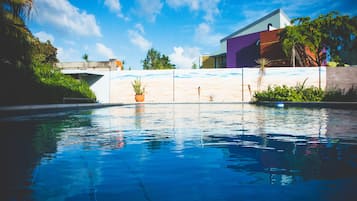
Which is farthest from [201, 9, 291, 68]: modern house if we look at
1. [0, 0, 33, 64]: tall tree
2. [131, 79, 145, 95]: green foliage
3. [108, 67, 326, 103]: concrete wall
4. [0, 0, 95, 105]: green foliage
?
[0, 0, 33, 64]: tall tree

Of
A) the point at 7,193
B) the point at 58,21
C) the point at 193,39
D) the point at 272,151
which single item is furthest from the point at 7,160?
the point at 193,39

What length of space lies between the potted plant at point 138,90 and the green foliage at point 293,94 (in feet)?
29.3

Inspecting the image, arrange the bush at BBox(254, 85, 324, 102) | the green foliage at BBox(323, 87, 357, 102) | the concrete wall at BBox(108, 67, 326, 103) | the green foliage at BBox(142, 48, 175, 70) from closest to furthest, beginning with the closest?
the green foliage at BBox(323, 87, 357, 102)
the bush at BBox(254, 85, 324, 102)
the concrete wall at BBox(108, 67, 326, 103)
the green foliage at BBox(142, 48, 175, 70)

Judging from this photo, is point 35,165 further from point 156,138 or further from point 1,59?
point 1,59

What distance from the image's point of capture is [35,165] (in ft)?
9.08

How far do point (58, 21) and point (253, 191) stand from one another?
26.0 meters

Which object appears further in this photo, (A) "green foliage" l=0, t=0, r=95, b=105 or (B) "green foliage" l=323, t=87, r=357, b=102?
(B) "green foliage" l=323, t=87, r=357, b=102

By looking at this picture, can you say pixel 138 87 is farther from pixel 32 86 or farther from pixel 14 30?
pixel 14 30

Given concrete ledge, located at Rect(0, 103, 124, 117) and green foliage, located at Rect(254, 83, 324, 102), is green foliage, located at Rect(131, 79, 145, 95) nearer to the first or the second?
green foliage, located at Rect(254, 83, 324, 102)

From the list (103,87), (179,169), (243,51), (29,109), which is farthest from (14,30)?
(243,51)

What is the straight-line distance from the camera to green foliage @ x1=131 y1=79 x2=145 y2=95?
2217cm

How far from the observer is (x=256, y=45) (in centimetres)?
3094

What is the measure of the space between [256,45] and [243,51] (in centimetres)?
196

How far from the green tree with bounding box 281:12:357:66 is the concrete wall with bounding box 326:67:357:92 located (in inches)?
233
